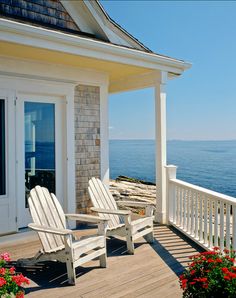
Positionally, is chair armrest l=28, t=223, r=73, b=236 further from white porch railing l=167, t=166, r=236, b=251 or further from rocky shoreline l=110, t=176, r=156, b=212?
rocky shoreline l=110, t=176, r=156, b=212

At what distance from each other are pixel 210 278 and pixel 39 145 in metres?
3.72

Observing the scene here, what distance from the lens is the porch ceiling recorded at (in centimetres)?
462

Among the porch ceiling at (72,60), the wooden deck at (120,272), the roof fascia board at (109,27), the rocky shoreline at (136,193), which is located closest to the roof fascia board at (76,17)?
the roof fascia board at (109,27)

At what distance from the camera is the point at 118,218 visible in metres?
4.93

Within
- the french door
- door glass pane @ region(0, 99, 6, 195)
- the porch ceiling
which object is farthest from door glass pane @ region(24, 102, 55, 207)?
the porch ceiling

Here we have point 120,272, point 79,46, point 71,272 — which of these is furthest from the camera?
point 79,46

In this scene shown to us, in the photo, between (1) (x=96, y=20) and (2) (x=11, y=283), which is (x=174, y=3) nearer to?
(1) (x=96, y=20)

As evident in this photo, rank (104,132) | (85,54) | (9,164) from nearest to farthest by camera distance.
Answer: (85,54) < (9,164) < (104,132)

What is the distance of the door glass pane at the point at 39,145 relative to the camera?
17.5 feet

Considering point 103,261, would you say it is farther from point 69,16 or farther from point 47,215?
point 69,16

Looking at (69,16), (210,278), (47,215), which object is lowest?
(210,278)

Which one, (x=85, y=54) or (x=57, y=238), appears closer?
(x=57, y=238)

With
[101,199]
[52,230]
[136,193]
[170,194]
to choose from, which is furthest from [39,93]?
[136,193]

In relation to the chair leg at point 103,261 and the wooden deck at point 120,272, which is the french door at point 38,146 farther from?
the chair leg at point 103,261
